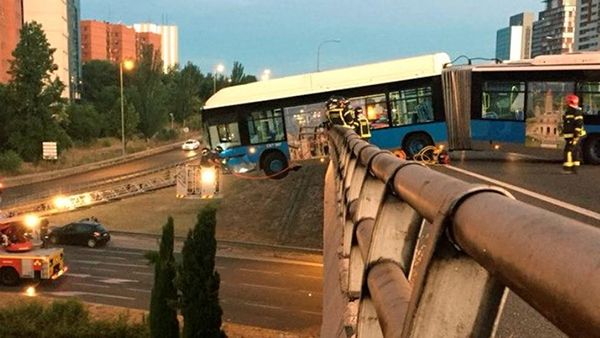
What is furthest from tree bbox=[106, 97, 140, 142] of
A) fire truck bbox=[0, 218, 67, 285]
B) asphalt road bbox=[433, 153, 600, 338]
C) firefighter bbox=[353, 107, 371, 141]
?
firefighter bbox=[353, 107, 371, 141]

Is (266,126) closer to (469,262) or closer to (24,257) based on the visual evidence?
(24,257)

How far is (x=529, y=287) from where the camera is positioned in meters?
0.93

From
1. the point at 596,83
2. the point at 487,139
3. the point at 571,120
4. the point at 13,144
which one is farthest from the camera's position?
the point at 13,144

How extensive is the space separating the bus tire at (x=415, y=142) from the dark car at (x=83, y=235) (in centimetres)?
2104

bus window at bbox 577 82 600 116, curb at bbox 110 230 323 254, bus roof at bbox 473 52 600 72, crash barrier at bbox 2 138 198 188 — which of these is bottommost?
curb at bbox 110 230 323 254

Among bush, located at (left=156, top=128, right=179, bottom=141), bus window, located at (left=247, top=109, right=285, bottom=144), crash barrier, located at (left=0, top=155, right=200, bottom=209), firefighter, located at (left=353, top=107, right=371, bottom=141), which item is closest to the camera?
A: firefighter, located at (left=353, top=107, right=371, bottom=141)

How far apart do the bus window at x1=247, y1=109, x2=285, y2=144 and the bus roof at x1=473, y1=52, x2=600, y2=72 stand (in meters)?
7.37

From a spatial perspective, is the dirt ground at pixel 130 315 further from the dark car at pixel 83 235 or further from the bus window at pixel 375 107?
the dark car at pixel 83 235

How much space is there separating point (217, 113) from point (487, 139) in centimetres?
1018

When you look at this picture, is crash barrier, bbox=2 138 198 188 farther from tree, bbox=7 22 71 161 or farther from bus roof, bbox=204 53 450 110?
bus roof, bbox=204 53 450 110

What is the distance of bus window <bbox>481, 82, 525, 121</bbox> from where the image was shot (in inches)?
787

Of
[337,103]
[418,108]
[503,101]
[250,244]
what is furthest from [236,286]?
[503,101]

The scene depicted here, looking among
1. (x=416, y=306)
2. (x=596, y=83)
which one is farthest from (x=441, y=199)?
(x=596, y=83)

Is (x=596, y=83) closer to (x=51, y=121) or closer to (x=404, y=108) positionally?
(x=404, y=108)
